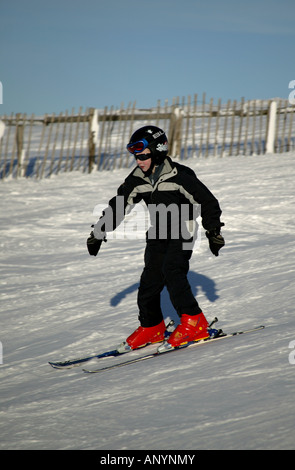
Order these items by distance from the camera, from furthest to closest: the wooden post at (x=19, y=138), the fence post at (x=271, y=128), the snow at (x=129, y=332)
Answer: the wooden post at (x=19, y=138), the fence post at (x=271, y=128), the snow at (x=129, y=332)

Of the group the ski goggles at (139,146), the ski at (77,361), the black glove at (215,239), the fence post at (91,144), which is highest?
the fence post at (91,144)

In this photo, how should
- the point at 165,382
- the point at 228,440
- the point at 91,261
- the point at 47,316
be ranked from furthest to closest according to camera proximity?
the point at 91,261 < the point at 47,316 < the point at 165,382 < the point at 228,440

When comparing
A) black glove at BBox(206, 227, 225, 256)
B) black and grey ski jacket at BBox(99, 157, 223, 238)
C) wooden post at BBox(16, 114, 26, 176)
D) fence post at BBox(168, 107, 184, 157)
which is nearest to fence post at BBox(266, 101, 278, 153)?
fence post at BBox(168, 107, 184, 157)

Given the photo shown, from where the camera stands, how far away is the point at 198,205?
4.00m

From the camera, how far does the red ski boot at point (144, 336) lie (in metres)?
4.14

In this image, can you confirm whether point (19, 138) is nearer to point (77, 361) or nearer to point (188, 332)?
point (77, 361)

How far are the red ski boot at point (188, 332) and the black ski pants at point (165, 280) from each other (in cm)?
5

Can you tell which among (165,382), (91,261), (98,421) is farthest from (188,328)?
(91,261)

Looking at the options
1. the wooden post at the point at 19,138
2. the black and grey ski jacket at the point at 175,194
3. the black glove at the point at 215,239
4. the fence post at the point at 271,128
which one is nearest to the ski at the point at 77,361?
the black and grey ski jacket at the point at 175,194

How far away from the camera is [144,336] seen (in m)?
4.17

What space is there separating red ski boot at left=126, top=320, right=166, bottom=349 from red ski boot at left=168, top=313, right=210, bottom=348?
0.26 metres

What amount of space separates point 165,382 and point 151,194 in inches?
57.4

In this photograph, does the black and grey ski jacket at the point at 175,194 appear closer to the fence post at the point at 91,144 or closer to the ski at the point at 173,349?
the ski at the point at 173,349
